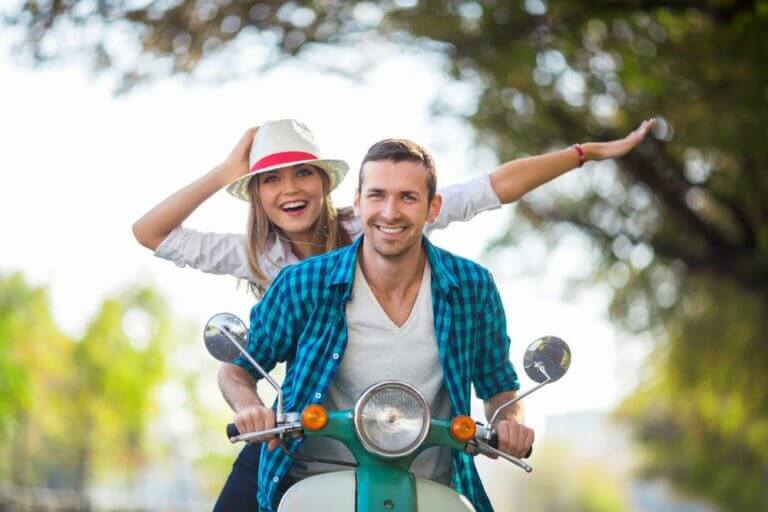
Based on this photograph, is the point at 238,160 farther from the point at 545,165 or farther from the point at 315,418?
the point at 315,418

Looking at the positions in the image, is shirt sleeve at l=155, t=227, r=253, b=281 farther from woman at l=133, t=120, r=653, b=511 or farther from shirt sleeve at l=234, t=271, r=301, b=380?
shirt sleeve at l=234, t=271, r=301, b=380

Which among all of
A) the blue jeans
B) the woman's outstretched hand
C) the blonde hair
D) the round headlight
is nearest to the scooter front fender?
the round headlight

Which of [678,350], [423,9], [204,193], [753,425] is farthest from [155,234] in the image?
[753,425]

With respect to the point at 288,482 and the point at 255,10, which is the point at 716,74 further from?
the point at 288,482

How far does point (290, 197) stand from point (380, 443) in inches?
69.0

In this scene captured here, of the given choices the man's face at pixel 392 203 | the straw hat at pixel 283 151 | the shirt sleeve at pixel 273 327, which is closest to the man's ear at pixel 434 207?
the man's face at pixel 392 203

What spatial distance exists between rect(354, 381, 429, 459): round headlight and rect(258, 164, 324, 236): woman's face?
167 centimetres

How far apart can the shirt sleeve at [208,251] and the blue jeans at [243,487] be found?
2.20 ft

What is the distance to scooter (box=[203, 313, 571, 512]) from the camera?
9.79 ft

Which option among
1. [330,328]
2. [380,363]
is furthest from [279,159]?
[380,363]

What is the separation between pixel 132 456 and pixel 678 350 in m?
25.0

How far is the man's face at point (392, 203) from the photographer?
3.28m

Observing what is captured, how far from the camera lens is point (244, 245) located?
471 centimetres

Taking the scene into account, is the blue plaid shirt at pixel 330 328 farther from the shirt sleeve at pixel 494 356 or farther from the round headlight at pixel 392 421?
the round headlight at pixel 392 421
